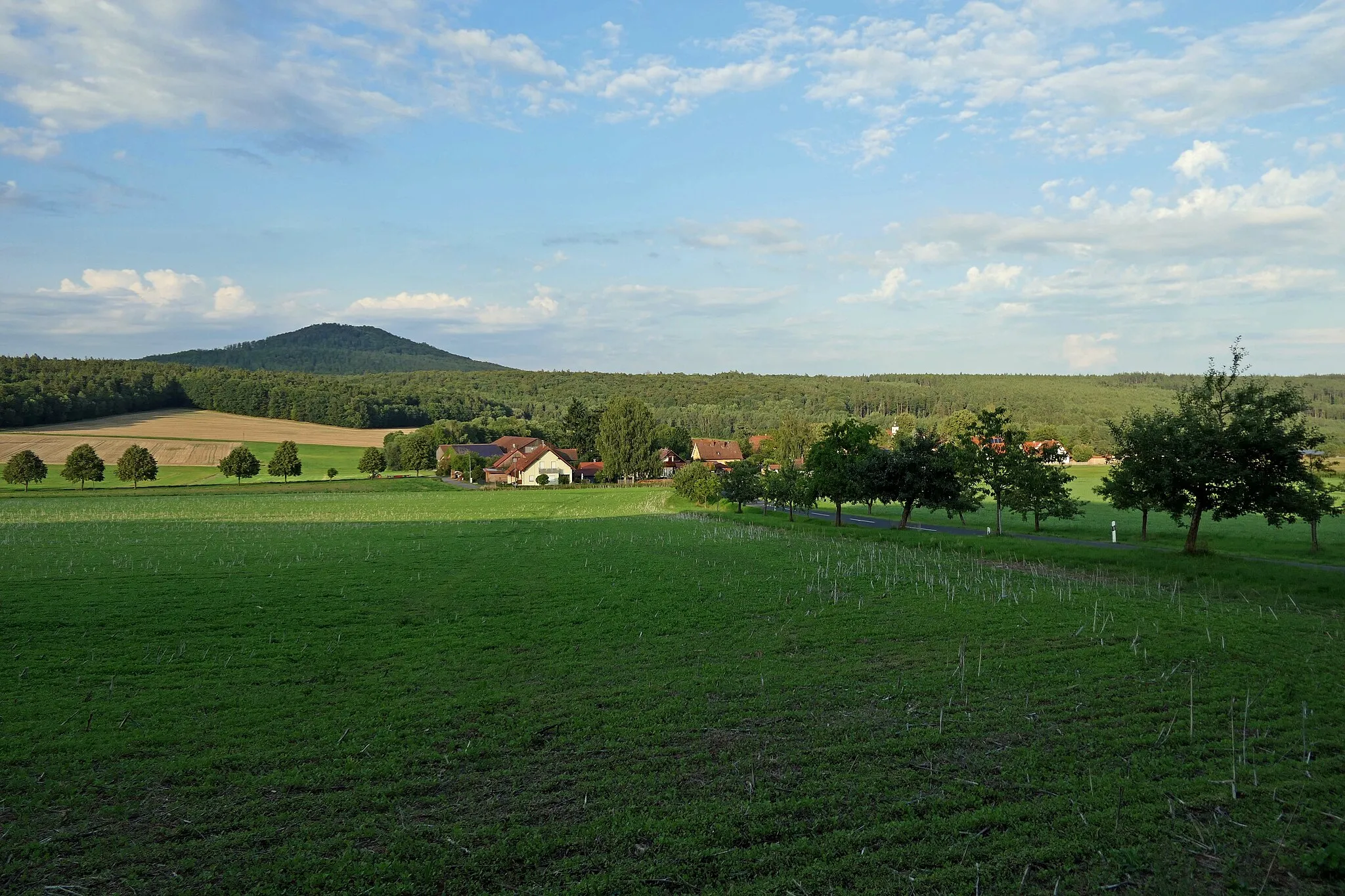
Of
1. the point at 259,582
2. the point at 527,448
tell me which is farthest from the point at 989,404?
the point at 259,582

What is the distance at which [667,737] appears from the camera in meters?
10.1

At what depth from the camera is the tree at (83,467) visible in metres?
81.9

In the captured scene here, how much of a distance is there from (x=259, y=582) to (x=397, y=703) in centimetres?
1408

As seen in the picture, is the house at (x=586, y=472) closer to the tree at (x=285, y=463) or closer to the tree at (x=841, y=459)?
the tree at (x=285, y=463)

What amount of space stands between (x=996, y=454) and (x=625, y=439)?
67464mm

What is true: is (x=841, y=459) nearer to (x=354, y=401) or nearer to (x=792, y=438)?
(x=792, y=438)

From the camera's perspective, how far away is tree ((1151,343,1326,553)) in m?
26.5

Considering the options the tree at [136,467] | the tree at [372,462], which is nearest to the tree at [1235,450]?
the tree at [136,467]

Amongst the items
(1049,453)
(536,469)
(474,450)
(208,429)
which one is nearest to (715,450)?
(536,469)

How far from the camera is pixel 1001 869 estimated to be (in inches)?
266

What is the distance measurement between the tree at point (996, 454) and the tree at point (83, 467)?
300 ft

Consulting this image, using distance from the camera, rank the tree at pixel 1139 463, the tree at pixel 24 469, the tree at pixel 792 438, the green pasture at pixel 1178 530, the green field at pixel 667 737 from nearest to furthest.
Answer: the green field at pixel 667 737 < the tree at pixel 1139 463 < the green pasture at pixel 1178 530 < the tree at pixel 24 469 < the tree at pixel 792 438

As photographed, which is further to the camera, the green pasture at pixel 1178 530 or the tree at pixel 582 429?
the tree at pixel 582 429

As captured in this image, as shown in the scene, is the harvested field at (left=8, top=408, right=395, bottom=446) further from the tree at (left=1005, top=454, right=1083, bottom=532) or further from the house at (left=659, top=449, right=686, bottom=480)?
the tree at (left=1005, top=454, right=1083, bottom=532)
